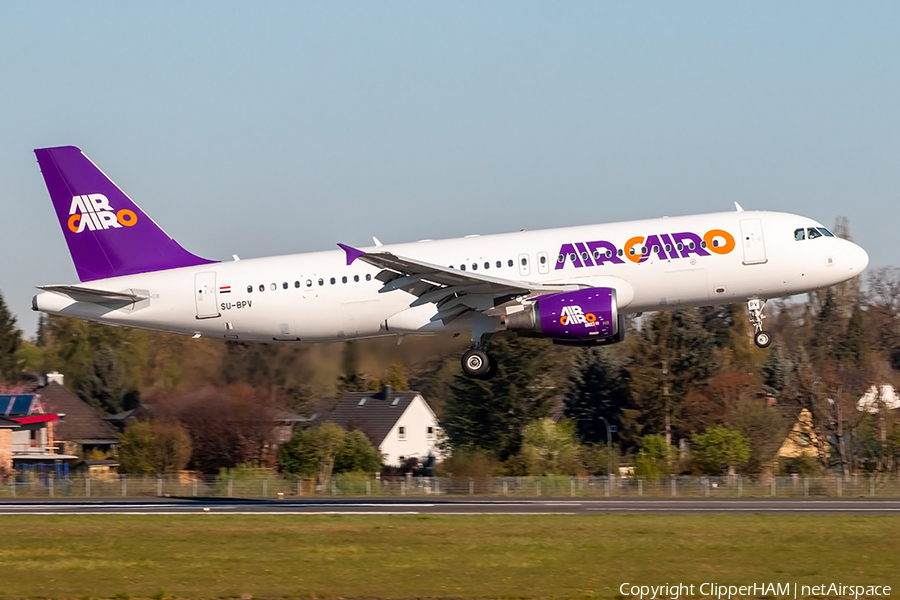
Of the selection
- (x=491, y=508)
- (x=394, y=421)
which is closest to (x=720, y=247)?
(x=491, y=508)

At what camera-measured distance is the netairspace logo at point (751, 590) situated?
20484 mm

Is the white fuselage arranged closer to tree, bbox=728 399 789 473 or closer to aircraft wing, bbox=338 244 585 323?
aircraft wing, bbox=338 244 585 323

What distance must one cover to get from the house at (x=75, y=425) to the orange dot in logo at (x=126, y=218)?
4436 centimetres

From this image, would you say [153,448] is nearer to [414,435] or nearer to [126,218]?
[414,435]

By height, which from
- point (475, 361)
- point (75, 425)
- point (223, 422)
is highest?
point (475, 361)

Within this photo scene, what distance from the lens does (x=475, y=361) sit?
35562 mm

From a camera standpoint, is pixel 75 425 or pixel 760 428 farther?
pixel 75 425

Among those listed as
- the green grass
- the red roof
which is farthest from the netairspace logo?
the red roof

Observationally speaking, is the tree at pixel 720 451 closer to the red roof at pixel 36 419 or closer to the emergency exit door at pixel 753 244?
the emergency exit door at pixel 753 244

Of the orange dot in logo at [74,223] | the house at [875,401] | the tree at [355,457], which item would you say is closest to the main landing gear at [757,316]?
the orange dot in logo at [74,223]

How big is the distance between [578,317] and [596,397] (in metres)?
52.3

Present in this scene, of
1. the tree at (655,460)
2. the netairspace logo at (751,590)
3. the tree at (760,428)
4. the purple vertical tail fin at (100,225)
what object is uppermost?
the purple vertical tail fin at (100,225)

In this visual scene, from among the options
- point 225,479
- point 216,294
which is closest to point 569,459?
point 225,479

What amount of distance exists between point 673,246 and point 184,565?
1666cm
